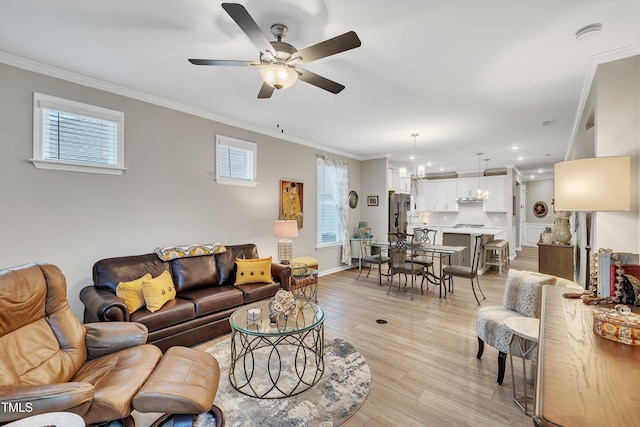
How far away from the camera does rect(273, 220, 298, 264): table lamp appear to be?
4.48 metres

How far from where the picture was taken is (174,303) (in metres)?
2.89

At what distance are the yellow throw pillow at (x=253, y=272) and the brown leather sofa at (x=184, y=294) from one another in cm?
9

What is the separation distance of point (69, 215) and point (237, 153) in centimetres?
224

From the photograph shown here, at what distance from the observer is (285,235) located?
4.46 m

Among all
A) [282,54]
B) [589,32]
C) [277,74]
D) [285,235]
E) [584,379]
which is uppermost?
[589,32]

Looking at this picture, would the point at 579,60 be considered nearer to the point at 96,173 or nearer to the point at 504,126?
the point at 504,126

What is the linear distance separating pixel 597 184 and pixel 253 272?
3521 mm

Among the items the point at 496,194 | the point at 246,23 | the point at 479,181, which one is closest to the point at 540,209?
the point at 496,194

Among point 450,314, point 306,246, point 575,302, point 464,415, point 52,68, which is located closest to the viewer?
point 575,302

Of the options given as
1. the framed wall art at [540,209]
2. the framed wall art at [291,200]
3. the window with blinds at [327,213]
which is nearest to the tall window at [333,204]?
the window with blinds at [327,213]

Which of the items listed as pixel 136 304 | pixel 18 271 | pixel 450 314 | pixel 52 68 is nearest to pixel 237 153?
pixel 52 68

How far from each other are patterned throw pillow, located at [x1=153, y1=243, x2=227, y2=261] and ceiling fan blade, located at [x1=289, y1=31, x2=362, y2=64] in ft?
8.63

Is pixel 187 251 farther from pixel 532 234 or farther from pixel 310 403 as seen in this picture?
pixel 532 234

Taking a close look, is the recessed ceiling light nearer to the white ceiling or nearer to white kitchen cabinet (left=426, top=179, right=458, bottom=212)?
the white ceiling
